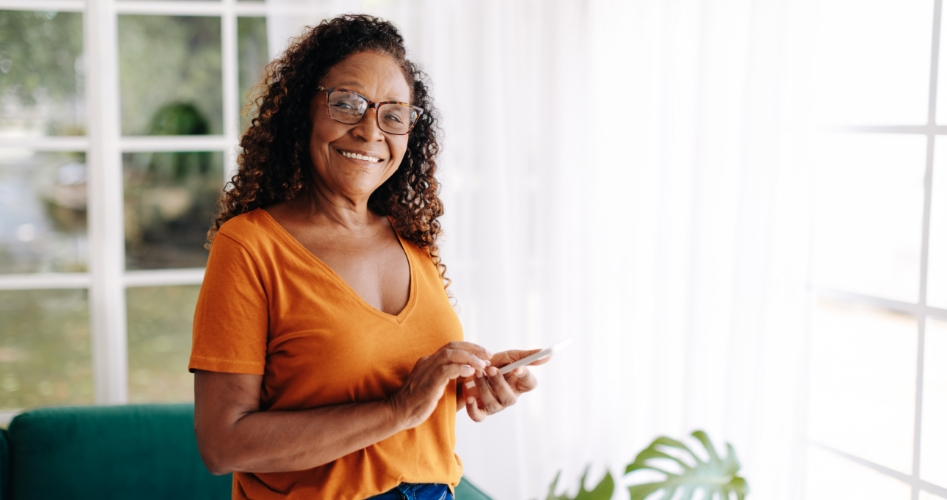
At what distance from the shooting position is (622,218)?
2.66 metres

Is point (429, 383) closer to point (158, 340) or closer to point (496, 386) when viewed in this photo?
point (496, 386)

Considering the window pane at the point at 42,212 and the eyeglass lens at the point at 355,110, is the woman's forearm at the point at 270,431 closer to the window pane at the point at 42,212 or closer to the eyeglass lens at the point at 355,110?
the eyeglass lens at the point at 355,110

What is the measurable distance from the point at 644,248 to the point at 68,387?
6.77 ft

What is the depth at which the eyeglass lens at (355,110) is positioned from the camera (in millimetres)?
1266

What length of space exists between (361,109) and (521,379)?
1.85 ft

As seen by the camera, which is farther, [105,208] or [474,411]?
[105,208]

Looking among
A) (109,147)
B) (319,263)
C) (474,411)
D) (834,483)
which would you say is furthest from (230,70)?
(834,483)

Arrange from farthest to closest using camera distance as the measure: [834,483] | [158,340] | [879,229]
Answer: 1. [158,340]
2. [834,483]
3. [879,229]

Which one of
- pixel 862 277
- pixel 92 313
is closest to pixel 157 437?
pixel 92 313

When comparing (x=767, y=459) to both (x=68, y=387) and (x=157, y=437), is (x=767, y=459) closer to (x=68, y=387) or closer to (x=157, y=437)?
(x=157, y=437)

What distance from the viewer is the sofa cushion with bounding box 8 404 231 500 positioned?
2.03 meters

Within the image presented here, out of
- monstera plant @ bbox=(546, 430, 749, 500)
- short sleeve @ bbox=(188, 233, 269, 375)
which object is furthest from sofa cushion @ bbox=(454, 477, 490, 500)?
short sleeve @ bbox=(188, 233, 269, 375)

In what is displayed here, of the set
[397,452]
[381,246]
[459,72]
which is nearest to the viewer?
[397,452]

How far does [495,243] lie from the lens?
8.72 feet
